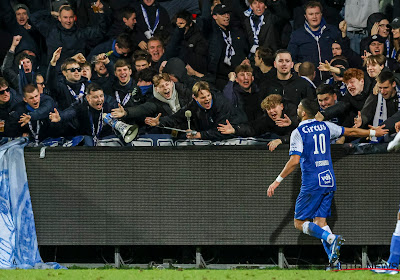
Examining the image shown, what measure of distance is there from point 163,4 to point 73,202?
11.9 feet

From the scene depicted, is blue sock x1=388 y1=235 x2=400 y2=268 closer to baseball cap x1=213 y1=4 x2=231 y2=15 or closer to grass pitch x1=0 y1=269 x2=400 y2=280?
grass pitch x1=0 y1=269 x2=400 y2=280

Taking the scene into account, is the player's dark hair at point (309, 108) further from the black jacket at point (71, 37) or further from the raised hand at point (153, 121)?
the black jacket at point (71, 37)

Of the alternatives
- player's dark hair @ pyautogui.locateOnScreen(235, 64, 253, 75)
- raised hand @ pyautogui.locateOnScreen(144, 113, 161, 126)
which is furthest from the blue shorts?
raised hand @ pyautogui.locateOnScreen(144, 113, 161, 126)

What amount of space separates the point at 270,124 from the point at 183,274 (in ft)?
7.72

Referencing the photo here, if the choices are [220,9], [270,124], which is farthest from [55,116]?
[270,124]

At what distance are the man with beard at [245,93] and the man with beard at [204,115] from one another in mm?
232

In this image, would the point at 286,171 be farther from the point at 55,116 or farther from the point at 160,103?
the point at 55,116

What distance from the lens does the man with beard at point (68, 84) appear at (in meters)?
10.5

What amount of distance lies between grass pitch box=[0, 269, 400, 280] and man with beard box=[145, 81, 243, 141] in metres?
1.81

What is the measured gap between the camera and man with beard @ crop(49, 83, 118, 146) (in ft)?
33.1

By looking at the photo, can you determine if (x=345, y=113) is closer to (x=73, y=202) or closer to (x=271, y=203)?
(x=271, y=203)

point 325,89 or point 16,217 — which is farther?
point 325,89

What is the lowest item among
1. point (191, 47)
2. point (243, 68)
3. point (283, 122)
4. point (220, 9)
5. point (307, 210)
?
point (307, 210)

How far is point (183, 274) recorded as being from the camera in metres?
8.19
